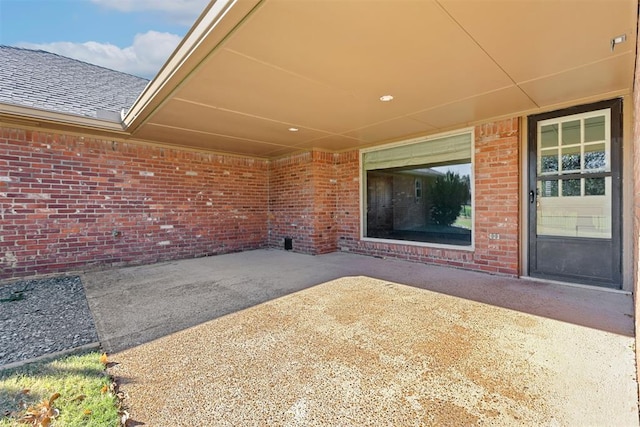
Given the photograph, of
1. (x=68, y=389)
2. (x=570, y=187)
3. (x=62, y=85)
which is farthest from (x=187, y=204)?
(x=570, y=187)

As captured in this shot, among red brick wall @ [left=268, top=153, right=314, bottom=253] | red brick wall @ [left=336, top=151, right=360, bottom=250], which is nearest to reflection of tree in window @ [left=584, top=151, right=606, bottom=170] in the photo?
red brick wall @ [left=336, top=151, right=360, bottom=250]

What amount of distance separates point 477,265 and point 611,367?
2910mm

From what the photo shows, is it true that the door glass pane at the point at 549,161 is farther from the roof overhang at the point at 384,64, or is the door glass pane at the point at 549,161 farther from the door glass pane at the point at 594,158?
the roof overhang at the point at 384,64

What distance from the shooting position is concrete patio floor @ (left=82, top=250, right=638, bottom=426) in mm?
1603

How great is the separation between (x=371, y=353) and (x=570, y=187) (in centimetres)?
386

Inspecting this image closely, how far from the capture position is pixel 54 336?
2.60 meters

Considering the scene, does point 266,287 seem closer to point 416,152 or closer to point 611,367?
point 611,367

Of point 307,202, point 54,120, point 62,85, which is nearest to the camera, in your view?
point 54,120

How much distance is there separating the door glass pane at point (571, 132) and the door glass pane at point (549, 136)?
9 cm

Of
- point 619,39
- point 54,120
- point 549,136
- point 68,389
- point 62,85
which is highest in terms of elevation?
point 62,85

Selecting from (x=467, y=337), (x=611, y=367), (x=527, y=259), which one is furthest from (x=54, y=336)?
(x=527, y=259)

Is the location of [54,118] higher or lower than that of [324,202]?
higher

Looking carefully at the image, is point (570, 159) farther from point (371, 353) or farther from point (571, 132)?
point (371, 353)

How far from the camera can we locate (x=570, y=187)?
4043mm
